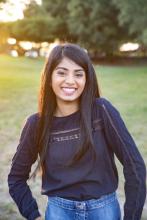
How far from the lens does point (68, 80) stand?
7.12ft

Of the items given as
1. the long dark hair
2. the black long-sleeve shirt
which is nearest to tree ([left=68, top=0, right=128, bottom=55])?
the long dark hair

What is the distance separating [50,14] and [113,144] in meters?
38.1

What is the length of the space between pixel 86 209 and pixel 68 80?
56 centimetres

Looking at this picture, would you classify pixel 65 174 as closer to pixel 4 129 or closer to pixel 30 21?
pixel 4 129

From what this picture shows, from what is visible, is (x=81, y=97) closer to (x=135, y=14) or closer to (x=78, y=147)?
(x=78, y=147)

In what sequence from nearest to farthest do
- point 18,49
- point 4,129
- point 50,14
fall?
point 4,129 → point 50,14 → point 18,49

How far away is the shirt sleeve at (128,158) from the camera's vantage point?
2.07 meters

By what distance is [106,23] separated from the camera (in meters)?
33.4

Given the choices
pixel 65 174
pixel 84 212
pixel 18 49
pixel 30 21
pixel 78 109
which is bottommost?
pixel 18 49

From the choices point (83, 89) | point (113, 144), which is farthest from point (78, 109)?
point (113, 144)

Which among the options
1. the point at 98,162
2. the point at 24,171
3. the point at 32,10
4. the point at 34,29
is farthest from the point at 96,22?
the point at 98,162

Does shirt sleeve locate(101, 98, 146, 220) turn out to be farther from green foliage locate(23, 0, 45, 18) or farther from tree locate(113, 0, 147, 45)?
green foliage locate(23, 0, 45, 18)

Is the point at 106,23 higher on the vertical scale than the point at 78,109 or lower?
lower

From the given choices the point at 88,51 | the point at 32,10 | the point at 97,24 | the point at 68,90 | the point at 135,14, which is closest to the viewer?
the point at 68,90
